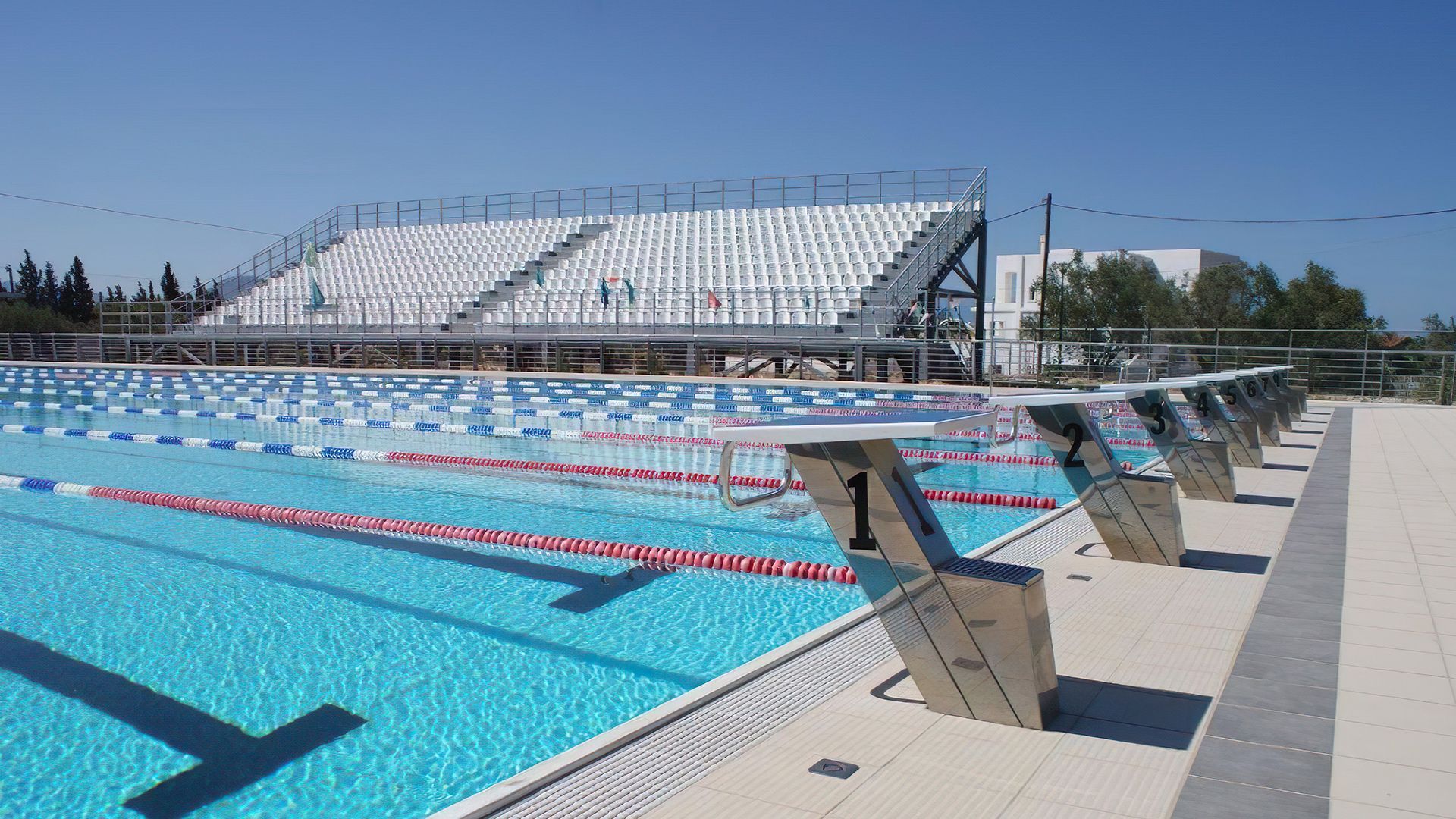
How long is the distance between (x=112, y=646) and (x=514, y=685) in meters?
1.97

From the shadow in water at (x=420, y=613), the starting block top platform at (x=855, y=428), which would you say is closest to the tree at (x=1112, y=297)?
the shadow in water at (x=420, y=613)

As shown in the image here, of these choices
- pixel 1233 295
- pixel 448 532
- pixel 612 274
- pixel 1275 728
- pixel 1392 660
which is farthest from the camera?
pixel 1233 295

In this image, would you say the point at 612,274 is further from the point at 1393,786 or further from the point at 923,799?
the point at 1393,786

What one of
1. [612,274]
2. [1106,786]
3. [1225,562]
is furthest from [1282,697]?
[612,274]

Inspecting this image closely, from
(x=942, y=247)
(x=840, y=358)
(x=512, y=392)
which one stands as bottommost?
(x=512, y=392)

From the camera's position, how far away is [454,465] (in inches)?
363

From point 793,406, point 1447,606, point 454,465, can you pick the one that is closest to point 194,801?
point 1447,606

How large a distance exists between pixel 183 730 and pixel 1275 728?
3645 millimetres

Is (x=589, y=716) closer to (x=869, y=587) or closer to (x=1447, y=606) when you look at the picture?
(x=869, y=587)

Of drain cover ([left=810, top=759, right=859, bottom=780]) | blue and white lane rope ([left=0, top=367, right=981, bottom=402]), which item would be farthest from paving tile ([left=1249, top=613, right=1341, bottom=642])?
blue and white lane rope ([left=0, top=367, right=981, bottom=402])

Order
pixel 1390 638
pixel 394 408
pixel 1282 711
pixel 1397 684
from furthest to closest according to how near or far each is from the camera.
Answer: pixel 394 408 → pixel 1390 638 → pixel 1397 684 → pixel 1282 711

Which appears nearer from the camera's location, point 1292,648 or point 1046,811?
point 1046,811

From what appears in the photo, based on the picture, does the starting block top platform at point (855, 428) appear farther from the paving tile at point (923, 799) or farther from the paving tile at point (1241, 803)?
the paving tile at point (1241, 803)

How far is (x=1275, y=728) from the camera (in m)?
2.76
